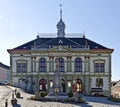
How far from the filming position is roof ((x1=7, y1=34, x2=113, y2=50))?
71312 millimetres

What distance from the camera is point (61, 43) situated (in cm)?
7212

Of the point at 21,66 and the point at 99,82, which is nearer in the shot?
the point at 99,82

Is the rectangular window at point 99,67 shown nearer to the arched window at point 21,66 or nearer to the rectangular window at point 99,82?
the rectangular window at point 99,82

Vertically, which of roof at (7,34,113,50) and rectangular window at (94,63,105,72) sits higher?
roof at (7,34,113,50)

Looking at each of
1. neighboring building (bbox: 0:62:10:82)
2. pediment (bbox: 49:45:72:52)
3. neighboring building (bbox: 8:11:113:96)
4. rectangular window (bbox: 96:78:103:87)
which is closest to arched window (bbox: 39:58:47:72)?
neighboring building (bbox: 8:11:113:96)

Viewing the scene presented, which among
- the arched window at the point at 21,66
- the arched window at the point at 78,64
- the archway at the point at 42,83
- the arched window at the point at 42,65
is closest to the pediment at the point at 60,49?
the arched window at the point at 78,64

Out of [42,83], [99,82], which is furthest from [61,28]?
[99,82]

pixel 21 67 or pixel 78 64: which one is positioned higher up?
pixel 78 64

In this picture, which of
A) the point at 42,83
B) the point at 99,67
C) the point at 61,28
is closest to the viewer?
the point at 42,83

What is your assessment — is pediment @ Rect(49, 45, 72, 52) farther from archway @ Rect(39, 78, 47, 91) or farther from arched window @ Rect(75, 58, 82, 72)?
archway @ Rect(39, 78, 47, 91)

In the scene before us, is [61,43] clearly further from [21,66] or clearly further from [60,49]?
[21,66]

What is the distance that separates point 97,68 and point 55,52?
9466 mm

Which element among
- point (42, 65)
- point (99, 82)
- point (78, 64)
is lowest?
point (99, 82)

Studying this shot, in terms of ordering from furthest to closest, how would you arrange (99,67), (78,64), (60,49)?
(99,67) < (78,64) < (60,49)
